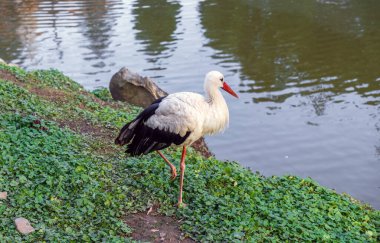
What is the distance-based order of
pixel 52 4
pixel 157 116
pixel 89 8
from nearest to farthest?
1. pixel 157 116
2. pixel 89 8
3. pixel 52 4

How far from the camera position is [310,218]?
755 cm

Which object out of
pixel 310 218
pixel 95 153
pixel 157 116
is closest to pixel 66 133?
pixel 95 153

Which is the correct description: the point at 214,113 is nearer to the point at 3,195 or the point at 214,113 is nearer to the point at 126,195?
the point at 126,195

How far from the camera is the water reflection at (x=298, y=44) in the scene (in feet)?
54.1

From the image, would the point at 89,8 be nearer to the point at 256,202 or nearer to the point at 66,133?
the point at 66,133

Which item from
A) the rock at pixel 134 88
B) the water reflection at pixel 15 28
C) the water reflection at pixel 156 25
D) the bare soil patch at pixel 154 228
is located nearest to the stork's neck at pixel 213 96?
the bare soil patch at pixel 154 228

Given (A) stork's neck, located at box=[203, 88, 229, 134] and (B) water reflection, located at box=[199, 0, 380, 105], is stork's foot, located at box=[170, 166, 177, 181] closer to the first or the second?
(A) stork's neck, located at box=[203, 88, 229, 134]

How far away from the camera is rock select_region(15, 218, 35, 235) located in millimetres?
6121

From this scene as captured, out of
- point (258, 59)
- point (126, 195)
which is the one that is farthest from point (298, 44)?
point (126, 195)

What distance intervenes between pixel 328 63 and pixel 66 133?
1138cm

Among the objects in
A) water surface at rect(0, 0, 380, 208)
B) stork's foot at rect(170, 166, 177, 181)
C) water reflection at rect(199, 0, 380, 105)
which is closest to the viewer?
stork's foot at rect(170, 166, 177, 181)

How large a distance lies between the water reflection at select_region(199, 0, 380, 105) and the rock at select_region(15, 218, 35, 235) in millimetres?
9879

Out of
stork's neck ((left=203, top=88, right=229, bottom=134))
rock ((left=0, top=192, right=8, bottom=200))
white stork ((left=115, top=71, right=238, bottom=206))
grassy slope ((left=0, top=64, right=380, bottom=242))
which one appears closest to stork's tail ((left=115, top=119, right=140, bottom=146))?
white stork ((left=115, top=71, right=238, bottom=206))

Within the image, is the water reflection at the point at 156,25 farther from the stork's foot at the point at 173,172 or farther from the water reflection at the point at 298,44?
the stork's foot at the point at 173,172
